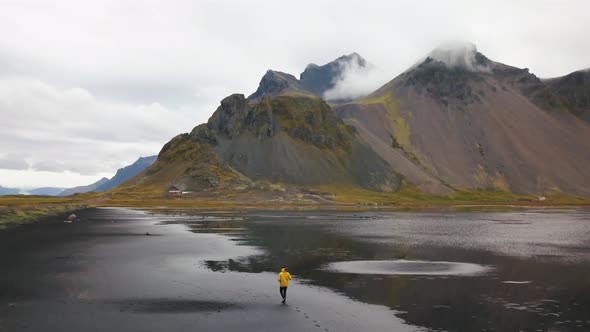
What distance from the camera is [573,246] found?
243 feet

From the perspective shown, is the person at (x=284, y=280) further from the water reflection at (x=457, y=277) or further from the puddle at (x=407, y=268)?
the puddle at (x=407, y=268)

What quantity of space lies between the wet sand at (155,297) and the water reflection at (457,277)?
300cm

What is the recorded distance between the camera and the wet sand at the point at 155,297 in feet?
97.9

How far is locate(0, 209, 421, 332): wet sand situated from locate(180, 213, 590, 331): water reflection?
3000 millimetres

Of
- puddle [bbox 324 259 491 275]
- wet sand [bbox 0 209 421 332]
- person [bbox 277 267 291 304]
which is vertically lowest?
puddle [bbox 324 259 491 275]

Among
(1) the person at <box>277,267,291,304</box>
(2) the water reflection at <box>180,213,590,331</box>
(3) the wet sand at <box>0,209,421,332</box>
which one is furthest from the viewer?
(1) the person at <box>277,267,291,304</box>

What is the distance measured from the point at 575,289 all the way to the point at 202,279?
32.9m

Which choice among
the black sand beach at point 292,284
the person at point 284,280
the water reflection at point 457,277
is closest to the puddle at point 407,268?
the black sand beach at point 292,284

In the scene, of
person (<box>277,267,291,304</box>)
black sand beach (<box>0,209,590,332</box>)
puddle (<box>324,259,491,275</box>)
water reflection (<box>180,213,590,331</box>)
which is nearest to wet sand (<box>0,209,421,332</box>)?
black sand beach (<box>0,209,590,332</box>)

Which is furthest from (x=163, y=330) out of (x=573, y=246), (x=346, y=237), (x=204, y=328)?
(x=573, y=246)

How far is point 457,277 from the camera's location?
47219 mm

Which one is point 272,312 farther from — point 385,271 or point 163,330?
point 385,271

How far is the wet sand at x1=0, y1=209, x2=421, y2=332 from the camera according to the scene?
97.9ft

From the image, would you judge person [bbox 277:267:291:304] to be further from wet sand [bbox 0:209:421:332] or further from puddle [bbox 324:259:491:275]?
puddle [bbox 324:259:491:275]
